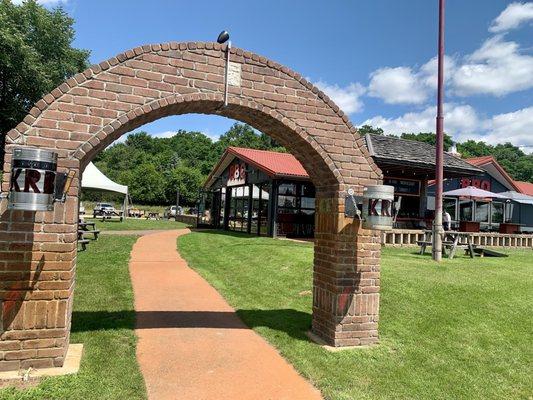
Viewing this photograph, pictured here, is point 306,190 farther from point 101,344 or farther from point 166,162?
point 166,162

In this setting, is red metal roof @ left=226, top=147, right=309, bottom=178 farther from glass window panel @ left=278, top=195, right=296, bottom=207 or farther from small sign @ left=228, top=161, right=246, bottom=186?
glass window panel @ left=278, top=195, right=296, bottom=207

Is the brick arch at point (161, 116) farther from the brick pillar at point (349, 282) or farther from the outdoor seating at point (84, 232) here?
the outdoor seating at point (84, 232)

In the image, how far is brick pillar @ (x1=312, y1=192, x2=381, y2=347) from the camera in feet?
17.4

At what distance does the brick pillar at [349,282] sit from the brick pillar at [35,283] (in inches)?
121

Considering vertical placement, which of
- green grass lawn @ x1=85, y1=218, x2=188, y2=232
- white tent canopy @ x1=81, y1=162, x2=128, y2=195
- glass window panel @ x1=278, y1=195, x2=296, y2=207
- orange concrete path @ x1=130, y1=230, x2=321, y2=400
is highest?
white tent canopy @ x1=81, y1=162, x2=128, y2=195

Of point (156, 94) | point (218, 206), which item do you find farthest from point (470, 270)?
point (218, 206)

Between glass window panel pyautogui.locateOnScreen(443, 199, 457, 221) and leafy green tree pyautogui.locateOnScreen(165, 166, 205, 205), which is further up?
leafy green tree pyautogui.locateOnScreen(165, 166, 205, 205)

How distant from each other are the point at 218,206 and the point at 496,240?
15.0m

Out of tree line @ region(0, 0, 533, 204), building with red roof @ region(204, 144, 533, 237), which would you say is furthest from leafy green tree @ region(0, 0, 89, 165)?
building with red roof @ region(204, 144, 533, 237)

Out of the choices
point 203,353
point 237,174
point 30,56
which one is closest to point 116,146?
point 30,56

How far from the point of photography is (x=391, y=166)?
15789 millimetres

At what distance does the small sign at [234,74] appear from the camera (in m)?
4.90

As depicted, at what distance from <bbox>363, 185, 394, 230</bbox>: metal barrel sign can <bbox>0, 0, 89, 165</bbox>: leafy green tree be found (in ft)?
76.7

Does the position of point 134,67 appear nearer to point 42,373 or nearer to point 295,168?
point 42,373
